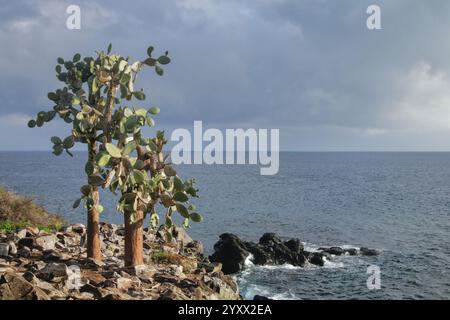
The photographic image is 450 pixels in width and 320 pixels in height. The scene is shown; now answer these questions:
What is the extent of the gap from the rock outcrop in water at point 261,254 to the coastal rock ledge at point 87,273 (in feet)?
66.0

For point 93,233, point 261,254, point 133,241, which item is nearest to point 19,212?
point 93,233

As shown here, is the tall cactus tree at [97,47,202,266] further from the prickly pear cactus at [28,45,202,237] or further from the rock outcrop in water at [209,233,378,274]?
the rock outcrop in water at [209,233,378,274]

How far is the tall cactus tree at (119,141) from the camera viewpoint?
1270 centimetres

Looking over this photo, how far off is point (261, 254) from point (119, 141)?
93.9ft

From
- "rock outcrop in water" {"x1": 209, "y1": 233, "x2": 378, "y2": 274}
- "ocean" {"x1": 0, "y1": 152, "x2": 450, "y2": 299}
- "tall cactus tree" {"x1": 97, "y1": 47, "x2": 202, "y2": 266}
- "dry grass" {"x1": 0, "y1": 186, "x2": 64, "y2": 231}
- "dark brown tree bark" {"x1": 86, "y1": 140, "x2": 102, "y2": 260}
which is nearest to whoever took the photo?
"tall cactus tree" {"x1": 97, "y1": 47, "x2": 202, "y2": 266}

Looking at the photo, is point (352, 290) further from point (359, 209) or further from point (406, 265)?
point (359, 209)

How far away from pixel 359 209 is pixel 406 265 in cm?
3514

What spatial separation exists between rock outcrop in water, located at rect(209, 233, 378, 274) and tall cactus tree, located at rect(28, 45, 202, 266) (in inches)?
945

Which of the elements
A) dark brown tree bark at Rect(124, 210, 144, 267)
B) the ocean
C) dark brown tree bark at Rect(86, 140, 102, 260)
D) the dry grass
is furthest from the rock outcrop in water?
dark brown tree bark at Rect(124, 210, 144, 267)

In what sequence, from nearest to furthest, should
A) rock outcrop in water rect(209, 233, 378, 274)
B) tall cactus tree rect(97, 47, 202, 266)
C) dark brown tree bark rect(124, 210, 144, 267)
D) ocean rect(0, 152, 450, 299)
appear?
1. tall cactus tree rect(97, 47, 202, 266)
2. dark brown tree bark rect(124, 210, 144, 267)
3. ocean rect(0, 152, 450, 299)
4. rock outcrop in water rect(209, 233, 378, 274)

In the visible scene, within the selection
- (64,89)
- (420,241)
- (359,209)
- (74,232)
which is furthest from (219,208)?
(64,89)

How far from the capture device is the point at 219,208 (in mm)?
69500

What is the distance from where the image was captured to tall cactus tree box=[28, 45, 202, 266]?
41.7ft

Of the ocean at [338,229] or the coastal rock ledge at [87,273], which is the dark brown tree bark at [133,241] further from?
the ocean at [338,229]
